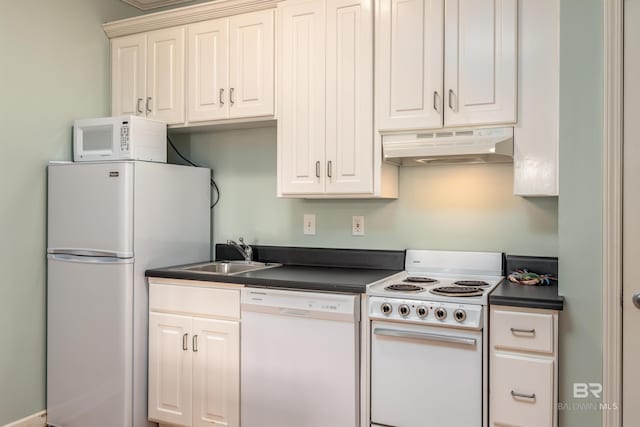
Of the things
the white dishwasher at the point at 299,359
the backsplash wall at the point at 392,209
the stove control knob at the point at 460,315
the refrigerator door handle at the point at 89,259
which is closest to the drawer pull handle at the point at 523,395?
the stove control knob at the point at 460,315

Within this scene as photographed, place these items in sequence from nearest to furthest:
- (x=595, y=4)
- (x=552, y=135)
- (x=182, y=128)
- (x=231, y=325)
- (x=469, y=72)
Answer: (x=595, y=4)
(x=552, y=135)
(x=469, y=72)
(x=231, y=325)
(x=182, y=128)

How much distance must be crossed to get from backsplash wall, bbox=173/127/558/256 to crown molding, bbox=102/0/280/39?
0.73 m

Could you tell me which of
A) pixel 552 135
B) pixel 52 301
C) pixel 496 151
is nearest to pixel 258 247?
pixel 52 301

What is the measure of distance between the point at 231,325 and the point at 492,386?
1.30m

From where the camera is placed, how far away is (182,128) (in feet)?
10.5

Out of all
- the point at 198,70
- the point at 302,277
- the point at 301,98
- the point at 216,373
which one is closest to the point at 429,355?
the point at 302,277

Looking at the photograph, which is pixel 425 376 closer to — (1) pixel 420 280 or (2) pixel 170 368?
(1) pixel 420 280

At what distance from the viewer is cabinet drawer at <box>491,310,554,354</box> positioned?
2021 mm

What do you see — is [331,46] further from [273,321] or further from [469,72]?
[273,321]

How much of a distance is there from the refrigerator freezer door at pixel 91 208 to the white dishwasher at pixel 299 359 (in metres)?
0.80

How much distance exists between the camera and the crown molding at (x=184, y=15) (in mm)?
2918

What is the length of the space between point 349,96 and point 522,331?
143 centimetres

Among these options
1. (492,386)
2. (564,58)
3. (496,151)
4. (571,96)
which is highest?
(564,58)

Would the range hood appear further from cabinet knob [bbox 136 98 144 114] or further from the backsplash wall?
cabinet knob [bbox 136 98 144 114]
